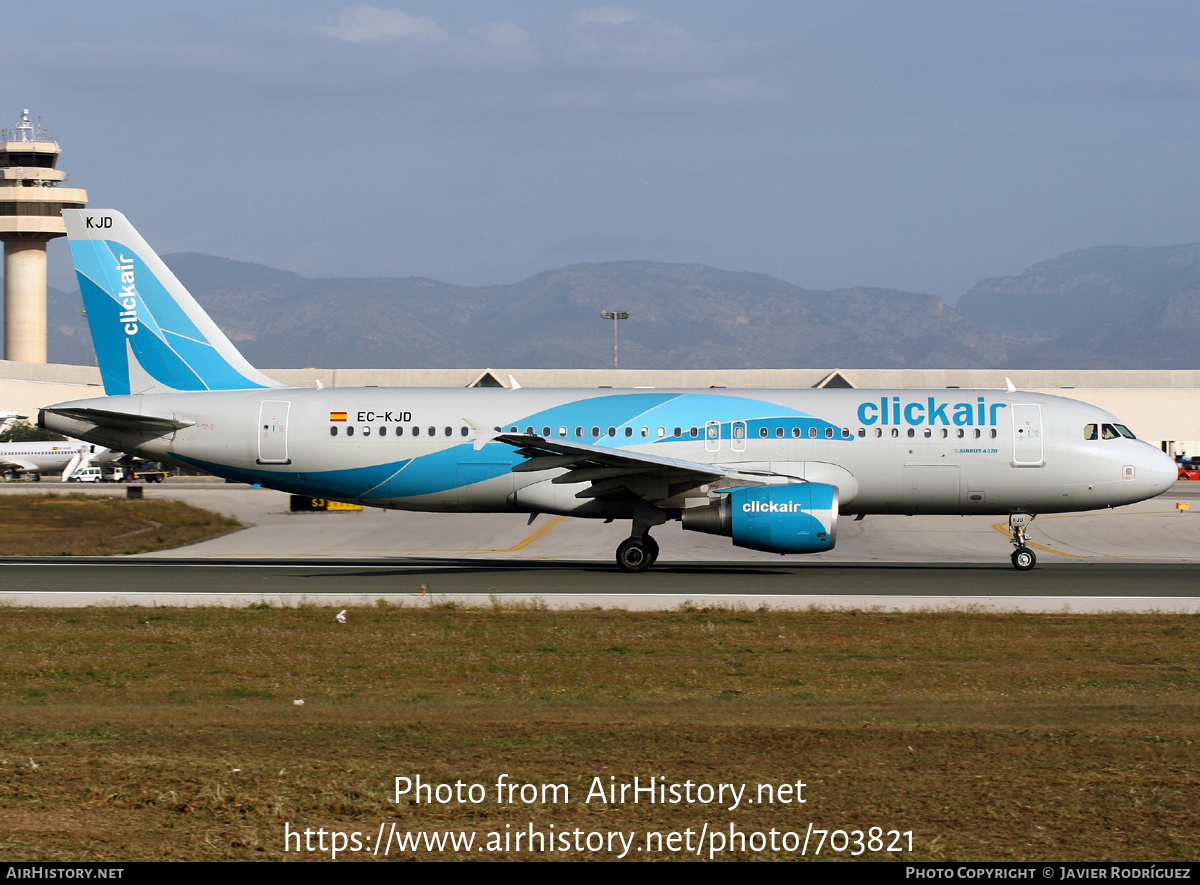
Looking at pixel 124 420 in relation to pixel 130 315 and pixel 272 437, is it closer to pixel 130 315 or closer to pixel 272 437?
pixel 130 315

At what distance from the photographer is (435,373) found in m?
88.8

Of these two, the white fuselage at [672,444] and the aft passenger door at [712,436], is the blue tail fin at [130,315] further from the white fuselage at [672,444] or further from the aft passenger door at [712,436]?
the aft passenger door at [712,436]

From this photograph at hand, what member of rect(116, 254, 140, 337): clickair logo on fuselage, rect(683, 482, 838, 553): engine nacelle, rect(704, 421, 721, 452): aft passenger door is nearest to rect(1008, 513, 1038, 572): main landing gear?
rect(683, 482, 838, 553): engine nacelle

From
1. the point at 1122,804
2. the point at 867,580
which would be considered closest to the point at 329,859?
the point at 1122,804

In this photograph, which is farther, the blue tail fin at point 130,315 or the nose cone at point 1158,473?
the blue tail fin at point 130,315

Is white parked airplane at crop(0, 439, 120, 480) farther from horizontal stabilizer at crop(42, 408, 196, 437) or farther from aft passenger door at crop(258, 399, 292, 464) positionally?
aft passenger door at crop(258, 399, 292, 464)

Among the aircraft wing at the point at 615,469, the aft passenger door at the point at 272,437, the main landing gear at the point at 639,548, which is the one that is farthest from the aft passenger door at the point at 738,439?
the aft passenger door at the point at 272,437

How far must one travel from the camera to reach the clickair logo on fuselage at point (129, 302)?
89.6 ft

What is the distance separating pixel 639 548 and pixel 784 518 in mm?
3754

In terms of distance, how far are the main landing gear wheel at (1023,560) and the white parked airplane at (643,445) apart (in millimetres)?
38

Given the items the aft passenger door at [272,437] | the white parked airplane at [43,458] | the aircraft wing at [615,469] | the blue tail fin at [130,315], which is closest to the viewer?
the aircraft wing at [615,469]

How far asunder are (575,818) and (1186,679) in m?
8.91

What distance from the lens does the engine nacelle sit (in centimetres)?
2356
